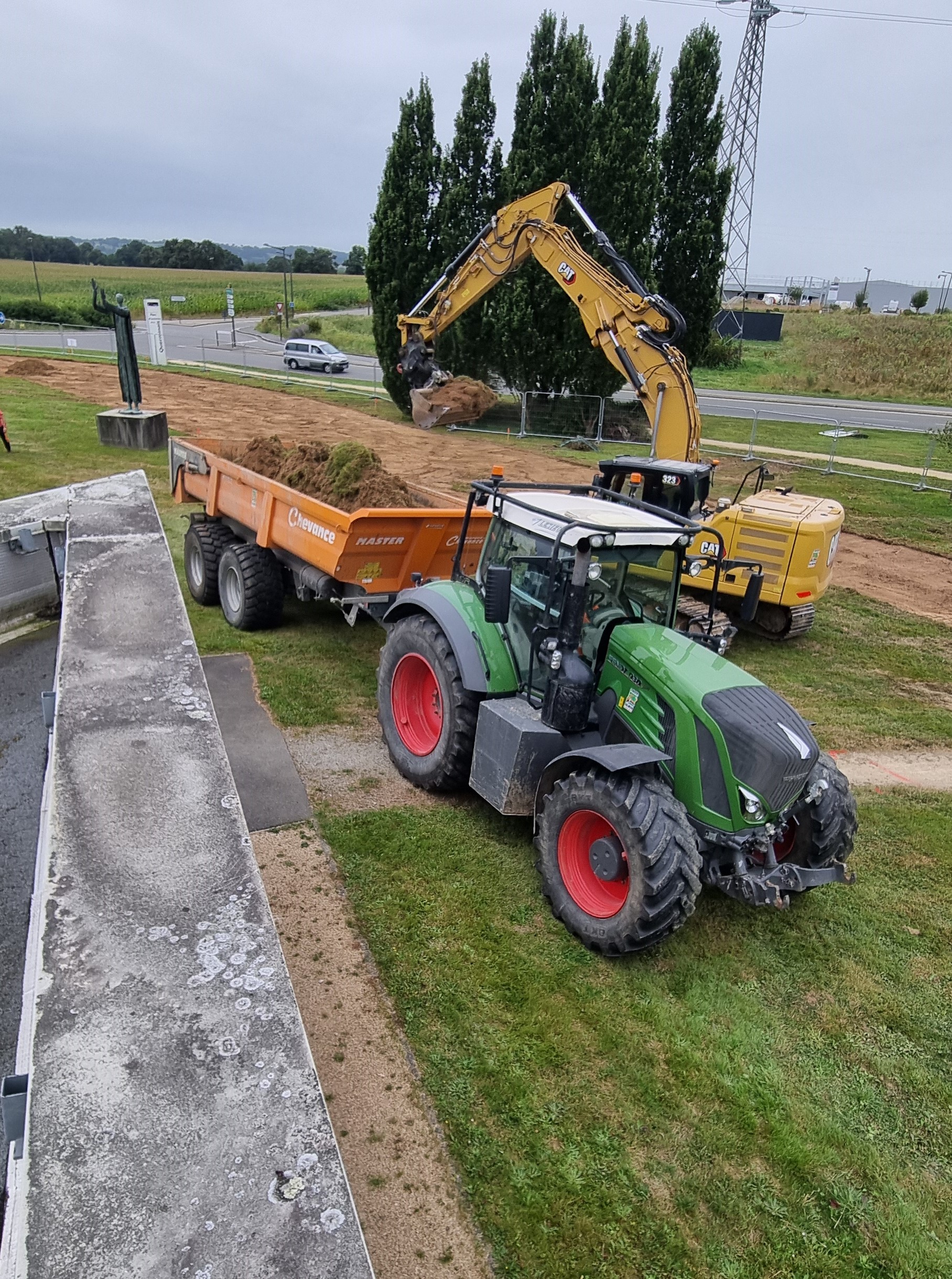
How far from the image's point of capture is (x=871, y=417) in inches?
1086

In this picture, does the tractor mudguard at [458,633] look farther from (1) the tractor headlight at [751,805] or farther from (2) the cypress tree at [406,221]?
(2) the cypress tree at [406,221]

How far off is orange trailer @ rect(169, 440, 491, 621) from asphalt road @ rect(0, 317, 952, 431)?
1986cm

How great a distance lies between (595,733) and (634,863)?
102 centimetres

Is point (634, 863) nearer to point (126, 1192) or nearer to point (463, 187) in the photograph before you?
point (126, 1192)

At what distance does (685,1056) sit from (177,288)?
72.4 meters

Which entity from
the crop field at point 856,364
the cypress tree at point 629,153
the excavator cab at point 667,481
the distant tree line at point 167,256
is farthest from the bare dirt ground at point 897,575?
the distant tree line at point 167,256

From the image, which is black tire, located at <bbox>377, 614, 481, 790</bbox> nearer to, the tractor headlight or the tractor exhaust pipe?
the tractor exhaust pipe

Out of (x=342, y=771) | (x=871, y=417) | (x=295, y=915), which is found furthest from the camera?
(x=871, y=417)

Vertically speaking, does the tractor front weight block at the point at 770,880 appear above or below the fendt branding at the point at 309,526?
below

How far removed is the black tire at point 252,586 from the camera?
7973mm

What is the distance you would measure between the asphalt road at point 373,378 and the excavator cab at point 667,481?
17164 millimetres

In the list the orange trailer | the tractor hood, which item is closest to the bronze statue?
the orange trailer

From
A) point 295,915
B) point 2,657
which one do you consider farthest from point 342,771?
point 2,657

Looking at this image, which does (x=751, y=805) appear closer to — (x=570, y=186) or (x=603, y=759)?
(x=603, y=759)
